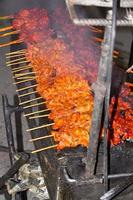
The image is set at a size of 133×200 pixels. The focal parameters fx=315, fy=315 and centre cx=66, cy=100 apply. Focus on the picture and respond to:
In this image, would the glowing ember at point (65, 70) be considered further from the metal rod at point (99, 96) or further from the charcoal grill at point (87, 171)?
the metal rod at point (99, 96)

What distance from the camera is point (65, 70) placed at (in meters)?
5.05

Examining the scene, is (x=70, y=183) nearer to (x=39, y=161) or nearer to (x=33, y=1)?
(x=39, y=161)

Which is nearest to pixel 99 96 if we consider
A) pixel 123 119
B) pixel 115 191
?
pixel 115 191

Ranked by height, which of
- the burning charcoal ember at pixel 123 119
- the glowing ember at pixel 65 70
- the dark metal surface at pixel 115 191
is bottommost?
the dark metal surface at pixel 115 191

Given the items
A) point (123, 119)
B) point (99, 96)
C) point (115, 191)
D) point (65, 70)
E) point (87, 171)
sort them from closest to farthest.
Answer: point (99, 96) < point (115, 191) < point (87, 171) < point (123, 119) < point (65, 70)

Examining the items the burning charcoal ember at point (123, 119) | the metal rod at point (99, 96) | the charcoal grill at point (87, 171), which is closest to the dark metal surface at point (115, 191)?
the charcoal grill at point (87, 171)

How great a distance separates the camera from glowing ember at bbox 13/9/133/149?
402 cm

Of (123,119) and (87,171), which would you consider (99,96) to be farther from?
(123,119)

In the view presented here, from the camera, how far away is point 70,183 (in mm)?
3506

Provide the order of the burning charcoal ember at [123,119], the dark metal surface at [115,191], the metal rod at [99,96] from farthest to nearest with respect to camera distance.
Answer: the burning charcoal ember at [123,119], the dark metal surface at [115,191], the metal rod at [99,96]

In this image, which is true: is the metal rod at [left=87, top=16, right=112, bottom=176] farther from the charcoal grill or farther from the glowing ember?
the glowing ember

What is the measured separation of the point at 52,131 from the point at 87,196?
0.90 m

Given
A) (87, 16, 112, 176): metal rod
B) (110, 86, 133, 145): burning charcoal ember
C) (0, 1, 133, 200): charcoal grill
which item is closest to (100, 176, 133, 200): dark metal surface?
(0, 1, 133, 200): charcoal grill

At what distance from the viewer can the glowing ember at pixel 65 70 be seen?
4.02 meters
